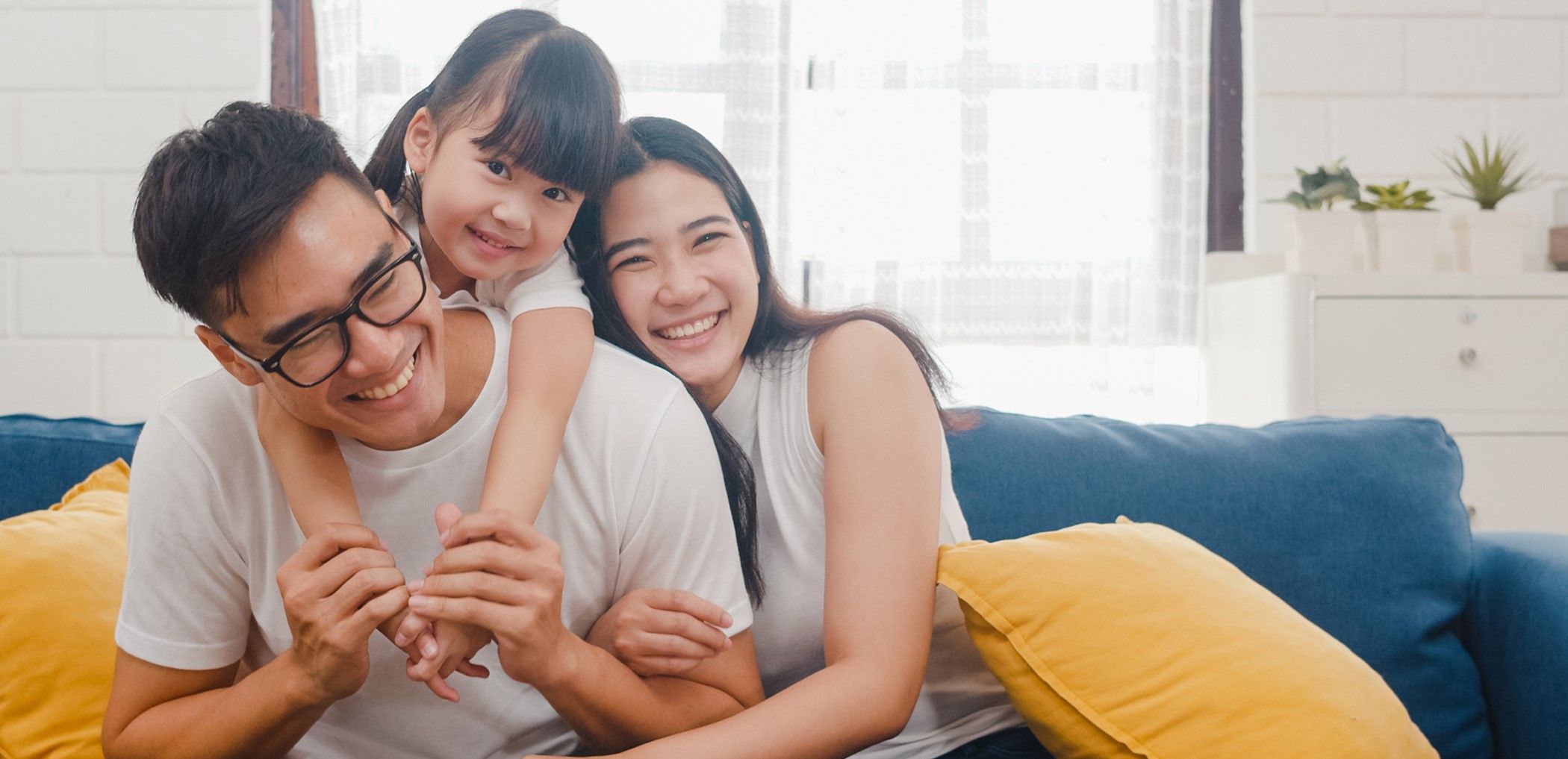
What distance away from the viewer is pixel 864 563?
4.17ft

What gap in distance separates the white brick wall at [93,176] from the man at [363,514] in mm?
1765

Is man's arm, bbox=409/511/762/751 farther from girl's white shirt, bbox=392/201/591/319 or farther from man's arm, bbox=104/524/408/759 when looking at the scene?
girl's white shirt, bbox=392/201/591/319

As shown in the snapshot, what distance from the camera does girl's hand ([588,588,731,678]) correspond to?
1187mm

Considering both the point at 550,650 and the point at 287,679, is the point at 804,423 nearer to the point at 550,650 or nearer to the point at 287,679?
the point at 550,650

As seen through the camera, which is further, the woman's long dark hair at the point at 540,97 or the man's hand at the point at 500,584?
the woman's long dark hair at the point at 540,97

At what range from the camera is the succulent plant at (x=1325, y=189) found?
2.57 metres

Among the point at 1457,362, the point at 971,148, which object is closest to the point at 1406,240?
Result: the point at 1457,362

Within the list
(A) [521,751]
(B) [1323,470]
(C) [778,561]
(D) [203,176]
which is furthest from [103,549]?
(B) [1323,470]

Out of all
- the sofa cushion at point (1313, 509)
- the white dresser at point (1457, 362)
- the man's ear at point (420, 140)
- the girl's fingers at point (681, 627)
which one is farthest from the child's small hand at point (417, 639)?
the white dresser at point (1457, 362)

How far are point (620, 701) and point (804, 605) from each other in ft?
1.03

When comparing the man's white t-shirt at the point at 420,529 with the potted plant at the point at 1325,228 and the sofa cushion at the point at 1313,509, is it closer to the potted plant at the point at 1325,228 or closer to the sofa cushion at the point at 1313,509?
the sofa cushion at the point at 1313,509

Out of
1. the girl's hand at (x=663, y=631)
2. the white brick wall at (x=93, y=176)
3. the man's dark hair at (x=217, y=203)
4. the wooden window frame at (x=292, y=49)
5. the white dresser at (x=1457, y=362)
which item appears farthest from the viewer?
the wooden window frame at (x=292, y=49)

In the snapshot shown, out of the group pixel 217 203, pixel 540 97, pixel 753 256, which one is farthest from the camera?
pixel 753 256

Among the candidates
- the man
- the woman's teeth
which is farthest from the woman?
the woman's teeth
